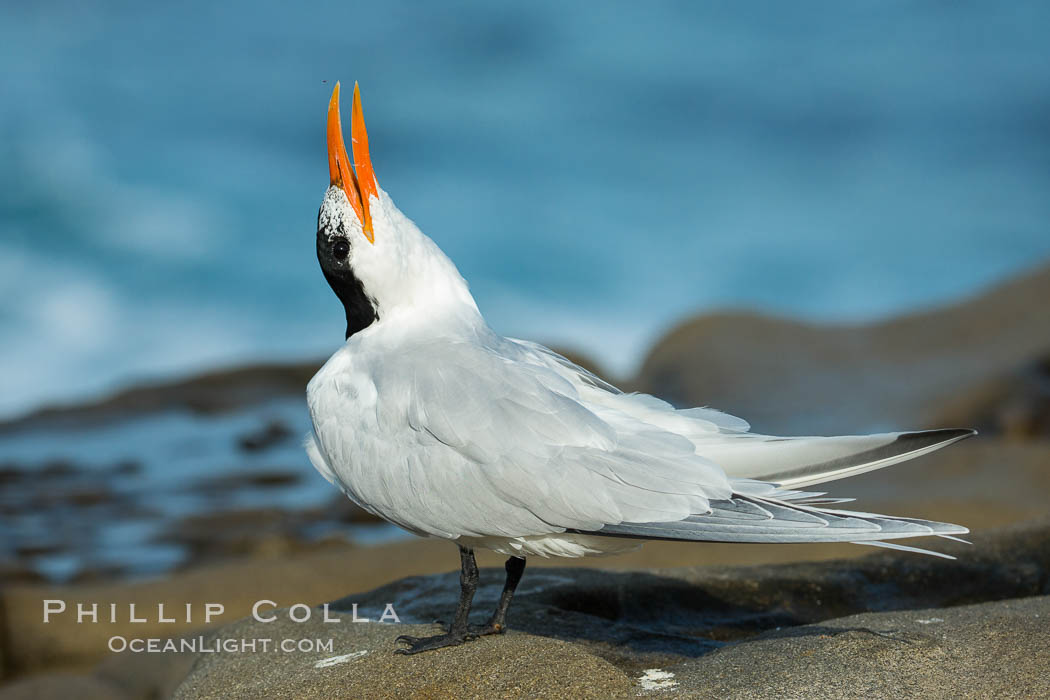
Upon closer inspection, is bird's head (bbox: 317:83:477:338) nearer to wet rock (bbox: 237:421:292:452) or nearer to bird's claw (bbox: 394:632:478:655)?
bird's claw (bbox: 394:632:478:655)

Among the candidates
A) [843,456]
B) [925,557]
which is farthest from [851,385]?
[843,456]

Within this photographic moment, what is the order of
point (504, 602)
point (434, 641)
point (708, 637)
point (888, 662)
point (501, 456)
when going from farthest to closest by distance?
1. point (708, 637)
2. point (504, 602)
3. point (434, 641)
4. point (501, 456)
5. point (888, 662)

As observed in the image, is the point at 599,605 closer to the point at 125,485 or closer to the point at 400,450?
the point at 400,450

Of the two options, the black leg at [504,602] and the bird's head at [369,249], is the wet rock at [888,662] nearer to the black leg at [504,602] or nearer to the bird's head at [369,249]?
the black leg at [504,602]

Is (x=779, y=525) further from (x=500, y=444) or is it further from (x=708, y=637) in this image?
(x=708, y=637)

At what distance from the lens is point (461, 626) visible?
339 cm

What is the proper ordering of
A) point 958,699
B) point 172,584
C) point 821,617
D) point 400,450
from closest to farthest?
1. point 958,699
2. point 400,450
3. point 821,617
4. point 172,584

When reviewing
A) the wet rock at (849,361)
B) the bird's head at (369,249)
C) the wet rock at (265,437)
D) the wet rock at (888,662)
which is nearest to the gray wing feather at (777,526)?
the wet rock at (888,662)

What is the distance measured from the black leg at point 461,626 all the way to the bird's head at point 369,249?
2.95 ft

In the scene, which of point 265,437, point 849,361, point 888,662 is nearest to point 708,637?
point 888,662

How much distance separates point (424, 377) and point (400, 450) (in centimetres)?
24

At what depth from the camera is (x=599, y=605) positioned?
4.13m

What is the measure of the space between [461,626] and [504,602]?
0.18 metres

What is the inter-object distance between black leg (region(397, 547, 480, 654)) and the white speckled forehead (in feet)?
3.91
